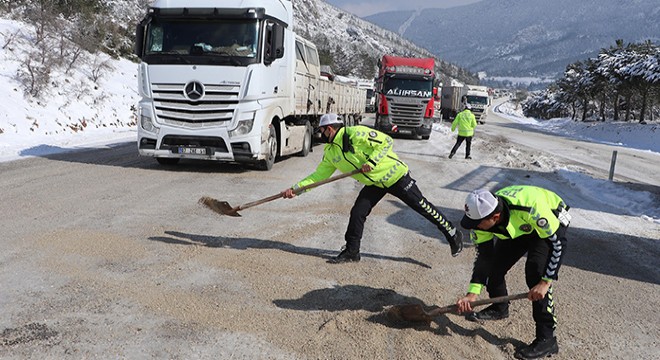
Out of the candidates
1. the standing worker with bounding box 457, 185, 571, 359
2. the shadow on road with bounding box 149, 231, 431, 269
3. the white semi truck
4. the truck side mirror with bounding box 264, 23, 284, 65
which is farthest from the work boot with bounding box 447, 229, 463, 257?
the truck side mirror with bounding box 264, 23, 284, 65

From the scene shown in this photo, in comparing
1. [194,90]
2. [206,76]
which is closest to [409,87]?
[206,76]

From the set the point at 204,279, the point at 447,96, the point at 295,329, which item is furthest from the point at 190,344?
the point at 447,96

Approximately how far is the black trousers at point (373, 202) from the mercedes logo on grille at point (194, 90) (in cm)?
488

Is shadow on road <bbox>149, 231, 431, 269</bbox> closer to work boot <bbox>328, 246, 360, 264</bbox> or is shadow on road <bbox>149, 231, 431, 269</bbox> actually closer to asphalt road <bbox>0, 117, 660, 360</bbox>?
asphalt road <bbox>0, 117, 660, 360</bbox>

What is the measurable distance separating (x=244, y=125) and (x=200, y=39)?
5.84 feet

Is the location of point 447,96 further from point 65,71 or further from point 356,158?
point 356,158

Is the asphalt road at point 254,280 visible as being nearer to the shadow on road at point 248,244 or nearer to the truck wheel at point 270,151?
the shadow on road at point 248,244

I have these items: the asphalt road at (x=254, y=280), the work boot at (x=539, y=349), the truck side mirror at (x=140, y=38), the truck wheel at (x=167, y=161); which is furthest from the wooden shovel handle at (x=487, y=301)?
the truck wheel at (x=167, y=161)

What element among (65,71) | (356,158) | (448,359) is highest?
(65,71)

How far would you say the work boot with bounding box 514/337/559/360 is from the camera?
3443mm

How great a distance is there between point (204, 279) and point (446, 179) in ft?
24.0

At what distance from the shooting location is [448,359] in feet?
11.0

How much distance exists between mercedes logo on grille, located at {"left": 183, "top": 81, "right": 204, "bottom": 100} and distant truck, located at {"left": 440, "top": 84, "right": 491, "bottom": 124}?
2844 cm

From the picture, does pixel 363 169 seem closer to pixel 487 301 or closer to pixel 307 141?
pixel 487 301
